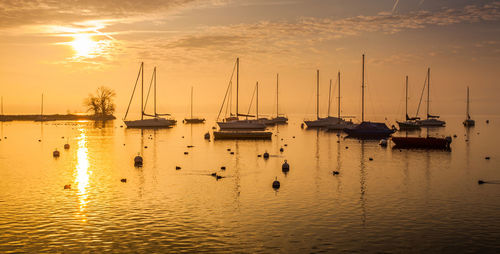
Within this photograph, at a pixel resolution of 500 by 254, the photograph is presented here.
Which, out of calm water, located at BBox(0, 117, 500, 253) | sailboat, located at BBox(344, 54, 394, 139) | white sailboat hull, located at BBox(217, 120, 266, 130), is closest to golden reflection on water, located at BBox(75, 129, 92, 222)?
calm water, located at BBox(0, 117, 500, 253)

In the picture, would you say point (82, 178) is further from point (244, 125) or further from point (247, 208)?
point (244, 125)

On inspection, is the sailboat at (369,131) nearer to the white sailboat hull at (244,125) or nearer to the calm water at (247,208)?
the white sailboat hull at (244,125)

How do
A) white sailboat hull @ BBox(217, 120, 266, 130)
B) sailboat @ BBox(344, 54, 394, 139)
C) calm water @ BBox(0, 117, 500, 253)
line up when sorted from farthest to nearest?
white sailboat hull @ BBox(217, 120, 266, 130) < sailboat @ BBox(344, 54, 394, 139) < calm water @ BBox(0, 117, 500, 253)

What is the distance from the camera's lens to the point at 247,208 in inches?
1106

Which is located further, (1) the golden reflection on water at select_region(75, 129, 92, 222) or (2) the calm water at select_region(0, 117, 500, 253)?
(1) the golden reflection on water at select_region(75, 129, 92, 222)

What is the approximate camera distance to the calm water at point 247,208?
20984 millimetres

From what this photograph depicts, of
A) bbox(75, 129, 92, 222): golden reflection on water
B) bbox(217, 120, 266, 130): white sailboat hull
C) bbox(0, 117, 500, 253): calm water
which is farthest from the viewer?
bbox(217, 120, 266, 130): white sailboat hull

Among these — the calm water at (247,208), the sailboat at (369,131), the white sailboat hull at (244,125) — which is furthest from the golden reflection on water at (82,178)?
the sailboat at (369,131)

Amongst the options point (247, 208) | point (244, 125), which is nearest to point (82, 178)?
point (247, 208)

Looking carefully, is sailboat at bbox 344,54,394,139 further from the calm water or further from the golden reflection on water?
the golden reflection on water

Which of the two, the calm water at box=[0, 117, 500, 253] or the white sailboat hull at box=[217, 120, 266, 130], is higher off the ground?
the white sailboat hull at box=[217, 120, 266, 130]

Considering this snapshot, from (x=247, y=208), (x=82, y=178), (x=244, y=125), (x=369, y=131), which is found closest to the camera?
(x=247, y=208)

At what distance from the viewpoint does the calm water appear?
68.8 feet

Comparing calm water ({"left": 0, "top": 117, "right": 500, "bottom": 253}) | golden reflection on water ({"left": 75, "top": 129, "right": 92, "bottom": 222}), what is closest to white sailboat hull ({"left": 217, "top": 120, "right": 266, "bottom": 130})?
golden reflection on water ({"left": 75, "top": 129, "right": 92, "bottom": 222})
